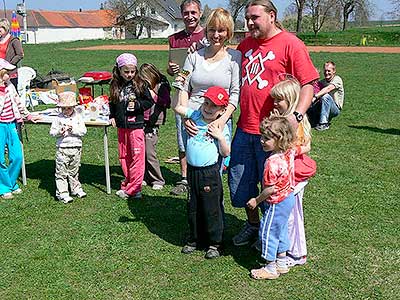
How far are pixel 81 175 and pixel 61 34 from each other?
286 ft

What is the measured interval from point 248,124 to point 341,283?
4.55ft

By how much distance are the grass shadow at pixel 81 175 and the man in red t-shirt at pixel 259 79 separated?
2364 mm

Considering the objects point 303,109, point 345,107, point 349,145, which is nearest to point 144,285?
point 303,109

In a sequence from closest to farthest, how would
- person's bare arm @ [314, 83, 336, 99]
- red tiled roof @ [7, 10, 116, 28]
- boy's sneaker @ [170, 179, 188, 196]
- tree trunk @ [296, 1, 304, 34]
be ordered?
boy's sneaker @ [170, 179, 188, 196] → person's bare arm @ [314, 83, 336, 99] → tree trunk @ [296, 1, 304, 34] → red tiled roof @ [7, 10, 116, 28]

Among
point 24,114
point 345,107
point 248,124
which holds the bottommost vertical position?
point 345,107

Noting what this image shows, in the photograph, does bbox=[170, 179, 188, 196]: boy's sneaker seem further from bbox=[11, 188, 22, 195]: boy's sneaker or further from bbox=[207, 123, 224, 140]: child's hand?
bbox=[207, 123, 224, 140]: child's hand

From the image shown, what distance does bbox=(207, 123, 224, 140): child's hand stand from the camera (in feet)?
→ 13.0

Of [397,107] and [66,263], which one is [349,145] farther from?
[66,263]

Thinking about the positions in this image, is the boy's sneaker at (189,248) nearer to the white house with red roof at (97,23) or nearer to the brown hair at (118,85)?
the brown hair at (118,85)

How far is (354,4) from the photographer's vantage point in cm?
6619

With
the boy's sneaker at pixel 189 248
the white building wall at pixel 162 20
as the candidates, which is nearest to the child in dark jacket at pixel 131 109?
the boy's sneaker at pixel 189 248

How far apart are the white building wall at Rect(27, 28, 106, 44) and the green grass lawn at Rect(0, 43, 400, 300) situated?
81.7 meters

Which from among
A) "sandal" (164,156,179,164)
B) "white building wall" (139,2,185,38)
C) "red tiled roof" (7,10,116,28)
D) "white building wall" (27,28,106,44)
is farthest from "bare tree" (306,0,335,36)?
"sandal" (164,156,179,164)

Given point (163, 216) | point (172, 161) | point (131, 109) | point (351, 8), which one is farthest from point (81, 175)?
point (351, 8)
